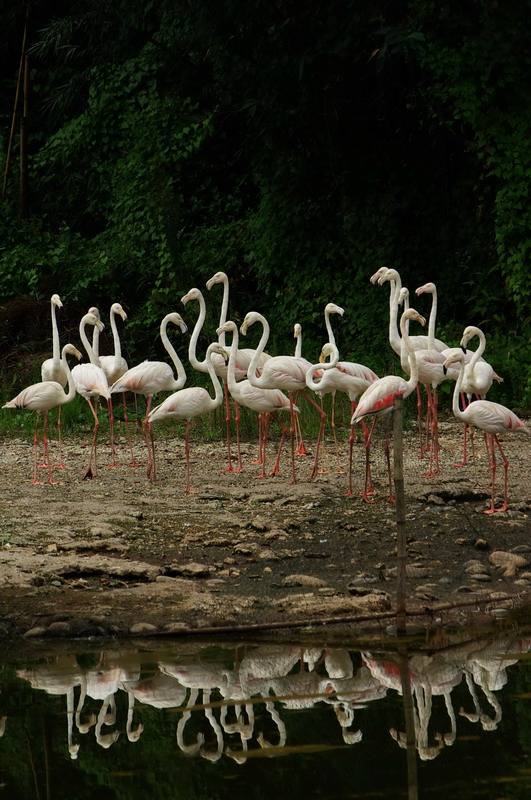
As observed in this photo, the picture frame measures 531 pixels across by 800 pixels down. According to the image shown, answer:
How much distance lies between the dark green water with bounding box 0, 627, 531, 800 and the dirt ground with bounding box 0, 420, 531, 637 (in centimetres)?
40

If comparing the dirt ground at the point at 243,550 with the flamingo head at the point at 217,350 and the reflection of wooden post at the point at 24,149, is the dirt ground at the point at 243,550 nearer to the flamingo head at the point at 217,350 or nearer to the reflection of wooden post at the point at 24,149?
the flamingo head at the point at 217,350

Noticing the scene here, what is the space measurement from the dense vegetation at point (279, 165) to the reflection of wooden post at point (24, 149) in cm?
7

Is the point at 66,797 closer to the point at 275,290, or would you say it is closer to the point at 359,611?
the point at 359,611

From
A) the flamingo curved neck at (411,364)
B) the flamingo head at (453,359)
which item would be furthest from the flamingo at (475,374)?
the flamingo curved neck at (411,364)

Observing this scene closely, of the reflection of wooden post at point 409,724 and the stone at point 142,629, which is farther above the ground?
the stone at point 142,629

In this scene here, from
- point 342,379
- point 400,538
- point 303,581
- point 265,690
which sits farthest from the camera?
point 342,379

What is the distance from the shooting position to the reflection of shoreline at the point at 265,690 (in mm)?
4488

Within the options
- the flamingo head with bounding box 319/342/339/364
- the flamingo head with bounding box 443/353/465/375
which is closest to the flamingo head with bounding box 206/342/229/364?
the flamingo head with bounding box 319/342/339/364

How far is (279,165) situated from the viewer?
15.6 metres

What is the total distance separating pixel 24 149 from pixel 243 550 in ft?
42.0

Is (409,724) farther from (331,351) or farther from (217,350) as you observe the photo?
(217,350)

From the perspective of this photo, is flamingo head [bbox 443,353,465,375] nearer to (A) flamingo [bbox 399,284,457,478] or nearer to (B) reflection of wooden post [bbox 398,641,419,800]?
(A) flamingo [bbox 399,284,457,478]

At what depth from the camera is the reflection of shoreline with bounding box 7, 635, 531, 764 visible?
4488mm

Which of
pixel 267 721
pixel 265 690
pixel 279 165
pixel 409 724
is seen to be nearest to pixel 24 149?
pixel 279 165
